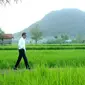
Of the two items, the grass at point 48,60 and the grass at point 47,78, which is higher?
the grass at point 47,78

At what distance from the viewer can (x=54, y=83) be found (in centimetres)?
725

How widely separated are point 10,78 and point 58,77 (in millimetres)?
1373

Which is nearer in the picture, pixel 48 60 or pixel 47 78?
pixel 47 78

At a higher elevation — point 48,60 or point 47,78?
point 47,78

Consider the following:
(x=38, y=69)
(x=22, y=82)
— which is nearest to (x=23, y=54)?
(x=38, y=69)

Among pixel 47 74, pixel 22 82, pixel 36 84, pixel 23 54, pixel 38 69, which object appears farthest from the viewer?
pixel 23 54

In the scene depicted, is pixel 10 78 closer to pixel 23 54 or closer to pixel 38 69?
pixel 38 69

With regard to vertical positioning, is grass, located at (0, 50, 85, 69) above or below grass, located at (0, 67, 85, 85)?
below

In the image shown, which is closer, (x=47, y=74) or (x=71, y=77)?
(x=71, y=77)

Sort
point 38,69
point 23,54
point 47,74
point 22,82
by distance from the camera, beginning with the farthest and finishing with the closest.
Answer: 1. point 23,54
2. point 38,69
3. point 47,74
4. point 22,82

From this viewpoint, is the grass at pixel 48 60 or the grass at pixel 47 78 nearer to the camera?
the grass at pixel 47 78

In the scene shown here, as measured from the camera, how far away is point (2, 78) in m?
8.59

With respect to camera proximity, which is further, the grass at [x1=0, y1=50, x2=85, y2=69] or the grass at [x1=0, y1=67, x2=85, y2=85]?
the grass at [x1=0, y1=50, x2=85, y2=69]

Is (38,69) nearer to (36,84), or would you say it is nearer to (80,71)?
(80,71)
